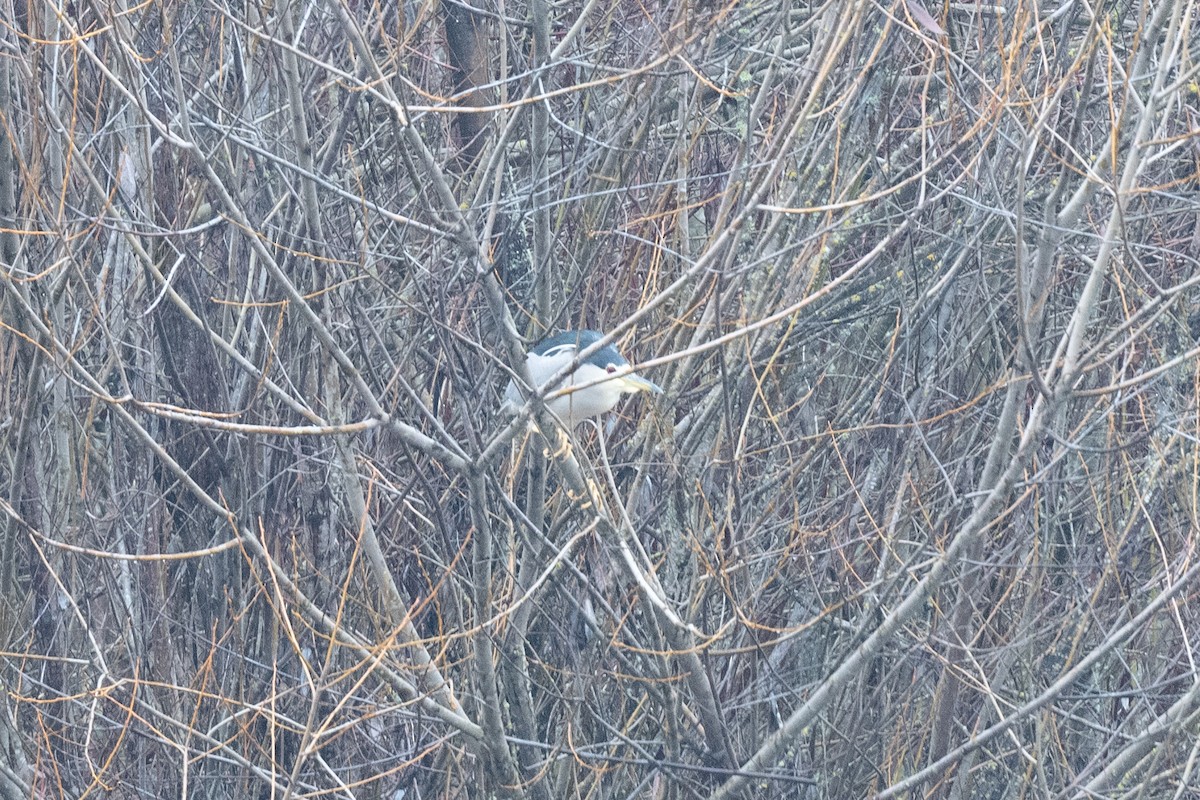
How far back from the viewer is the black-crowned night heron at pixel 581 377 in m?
3.95

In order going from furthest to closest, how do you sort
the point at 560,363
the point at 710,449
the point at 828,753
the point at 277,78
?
the point at 277,78, the point at 828,753, the point at 710,449, the point at 560,363

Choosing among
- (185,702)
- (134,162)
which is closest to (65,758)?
(185,702)

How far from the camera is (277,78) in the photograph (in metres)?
5.11

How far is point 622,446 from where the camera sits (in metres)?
5.38

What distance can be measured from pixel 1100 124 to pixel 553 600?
2.77 m

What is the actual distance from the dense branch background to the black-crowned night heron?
0.12 m

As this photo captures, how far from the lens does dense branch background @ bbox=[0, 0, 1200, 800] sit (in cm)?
387

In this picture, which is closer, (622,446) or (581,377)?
(581,377)

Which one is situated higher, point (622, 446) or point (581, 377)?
point (581, 377)

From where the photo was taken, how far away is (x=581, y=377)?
4191 mm

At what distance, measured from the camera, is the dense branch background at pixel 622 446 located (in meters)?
3.87

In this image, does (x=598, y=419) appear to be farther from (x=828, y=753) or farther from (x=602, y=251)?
(x=828, y=753)

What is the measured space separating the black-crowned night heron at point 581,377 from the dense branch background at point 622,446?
0.39 ft

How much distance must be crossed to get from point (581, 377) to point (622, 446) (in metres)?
1.22
